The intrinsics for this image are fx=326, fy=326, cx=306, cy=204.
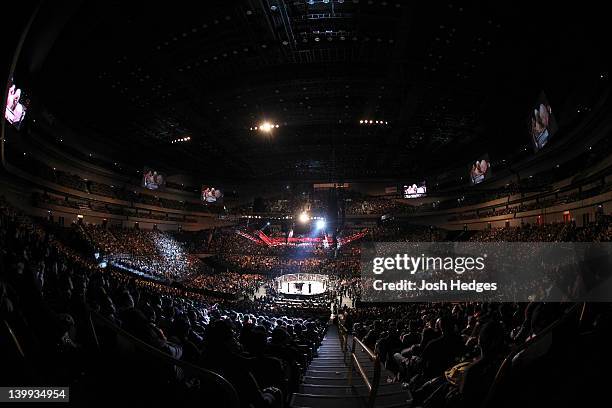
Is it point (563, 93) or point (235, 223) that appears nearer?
point (563, 93)

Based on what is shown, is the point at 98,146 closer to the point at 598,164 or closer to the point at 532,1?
the point at 532,1

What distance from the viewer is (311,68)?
18.2 m

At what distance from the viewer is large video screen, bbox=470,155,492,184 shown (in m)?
26.3

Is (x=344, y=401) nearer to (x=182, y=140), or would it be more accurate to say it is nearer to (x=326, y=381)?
(x=326, y=381)

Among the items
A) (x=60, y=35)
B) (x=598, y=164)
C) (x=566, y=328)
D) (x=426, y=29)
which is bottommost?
(x=566, y=328)

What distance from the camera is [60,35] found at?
13617 millimetres

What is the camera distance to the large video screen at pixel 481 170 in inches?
1034

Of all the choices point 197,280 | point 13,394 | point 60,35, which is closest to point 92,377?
point 13,394

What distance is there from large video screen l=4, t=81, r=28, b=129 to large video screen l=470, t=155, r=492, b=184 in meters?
29.5

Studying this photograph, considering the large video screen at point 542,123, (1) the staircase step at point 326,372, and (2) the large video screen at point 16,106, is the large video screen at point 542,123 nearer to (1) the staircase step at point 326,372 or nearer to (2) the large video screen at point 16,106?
(1) the staircase step at point 326,372

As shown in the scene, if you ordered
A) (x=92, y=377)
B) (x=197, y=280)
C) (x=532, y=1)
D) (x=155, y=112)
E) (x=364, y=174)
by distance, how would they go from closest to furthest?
(x=92, y=377) < (x=532, y=1) < (x=155, y=112) < (x=197, y=280) < (x=364, y=174)

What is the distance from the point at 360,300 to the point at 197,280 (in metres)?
14.6

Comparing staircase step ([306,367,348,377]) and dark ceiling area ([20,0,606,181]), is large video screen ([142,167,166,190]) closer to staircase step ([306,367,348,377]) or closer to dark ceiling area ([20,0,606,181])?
dark ceiling area ([20,0,606,181])

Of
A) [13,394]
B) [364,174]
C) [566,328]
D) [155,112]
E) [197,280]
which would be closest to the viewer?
[13,394]
